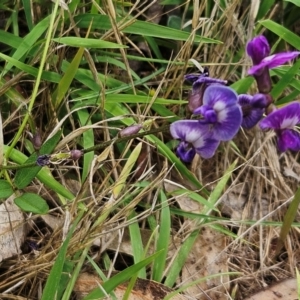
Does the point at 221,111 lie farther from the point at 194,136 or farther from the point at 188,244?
the point at 188,244

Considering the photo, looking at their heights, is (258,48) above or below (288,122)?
above

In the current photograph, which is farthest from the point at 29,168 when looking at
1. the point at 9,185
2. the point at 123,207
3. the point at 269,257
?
the point at 269,257

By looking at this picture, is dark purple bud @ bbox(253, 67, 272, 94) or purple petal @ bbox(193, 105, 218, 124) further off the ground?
dark purple bud @ bbox(253, 67, 272, 94)

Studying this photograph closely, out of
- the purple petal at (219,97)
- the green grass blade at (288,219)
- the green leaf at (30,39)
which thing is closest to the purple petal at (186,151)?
the purple petal at (219,97)

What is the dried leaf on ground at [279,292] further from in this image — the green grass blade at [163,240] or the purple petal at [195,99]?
the purple petal at [195,99]

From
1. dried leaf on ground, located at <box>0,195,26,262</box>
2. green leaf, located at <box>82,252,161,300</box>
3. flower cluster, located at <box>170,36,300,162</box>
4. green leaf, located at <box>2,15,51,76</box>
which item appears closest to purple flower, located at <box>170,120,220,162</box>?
flower cluster, located at <box>170,36,300,162</box>

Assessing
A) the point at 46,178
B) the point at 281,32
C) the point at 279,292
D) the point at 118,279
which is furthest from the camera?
the point at 281,32

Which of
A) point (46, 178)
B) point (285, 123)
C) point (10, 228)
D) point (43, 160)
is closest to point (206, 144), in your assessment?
point (285, 123)

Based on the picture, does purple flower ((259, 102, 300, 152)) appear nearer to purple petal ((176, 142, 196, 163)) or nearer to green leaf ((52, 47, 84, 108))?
purple petal ((176, 142, 196, 163))
